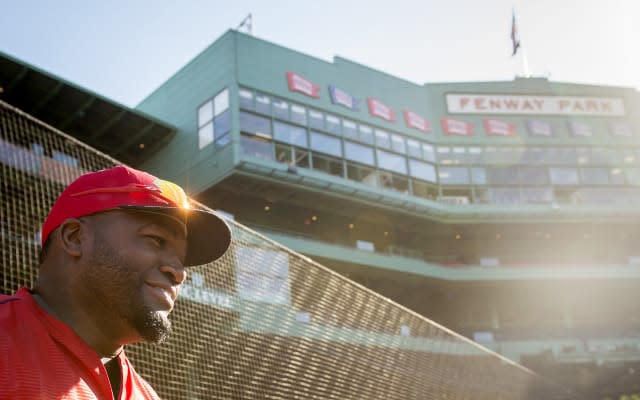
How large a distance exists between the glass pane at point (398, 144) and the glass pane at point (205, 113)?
29.2 ft

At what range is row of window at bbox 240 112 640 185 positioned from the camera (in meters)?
25.1

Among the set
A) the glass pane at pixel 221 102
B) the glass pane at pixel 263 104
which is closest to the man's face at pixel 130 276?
the glass pane at pixel 221 102

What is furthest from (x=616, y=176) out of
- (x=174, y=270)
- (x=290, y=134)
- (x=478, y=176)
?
(x=174, y=270)

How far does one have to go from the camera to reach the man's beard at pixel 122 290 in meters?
1.50

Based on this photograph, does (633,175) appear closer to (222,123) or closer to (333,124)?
(333,124)

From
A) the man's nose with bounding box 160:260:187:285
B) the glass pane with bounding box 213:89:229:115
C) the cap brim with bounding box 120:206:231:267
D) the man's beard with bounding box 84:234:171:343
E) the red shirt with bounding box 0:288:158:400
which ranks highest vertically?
the glass pane with bounding box 213:89:229:115

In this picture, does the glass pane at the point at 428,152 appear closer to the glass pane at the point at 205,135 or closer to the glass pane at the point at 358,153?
the glass pane at the point at 358,153

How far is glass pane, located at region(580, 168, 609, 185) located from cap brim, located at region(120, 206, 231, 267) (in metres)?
33.8

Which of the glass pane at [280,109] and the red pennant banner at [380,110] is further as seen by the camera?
the red pennant banner at [380,110]

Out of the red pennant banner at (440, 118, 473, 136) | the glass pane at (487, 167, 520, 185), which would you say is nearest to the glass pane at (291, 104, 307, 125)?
the red pennant banner at (440, 118, 473, 136)

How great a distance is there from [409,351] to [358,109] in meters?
22.7

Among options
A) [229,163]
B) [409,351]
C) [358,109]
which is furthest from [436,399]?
[358,109]

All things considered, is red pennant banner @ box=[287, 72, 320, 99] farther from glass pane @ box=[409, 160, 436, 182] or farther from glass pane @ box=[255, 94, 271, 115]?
glass pane @ box=[409, 160, 436, 182]

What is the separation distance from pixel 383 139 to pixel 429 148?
308 cm
